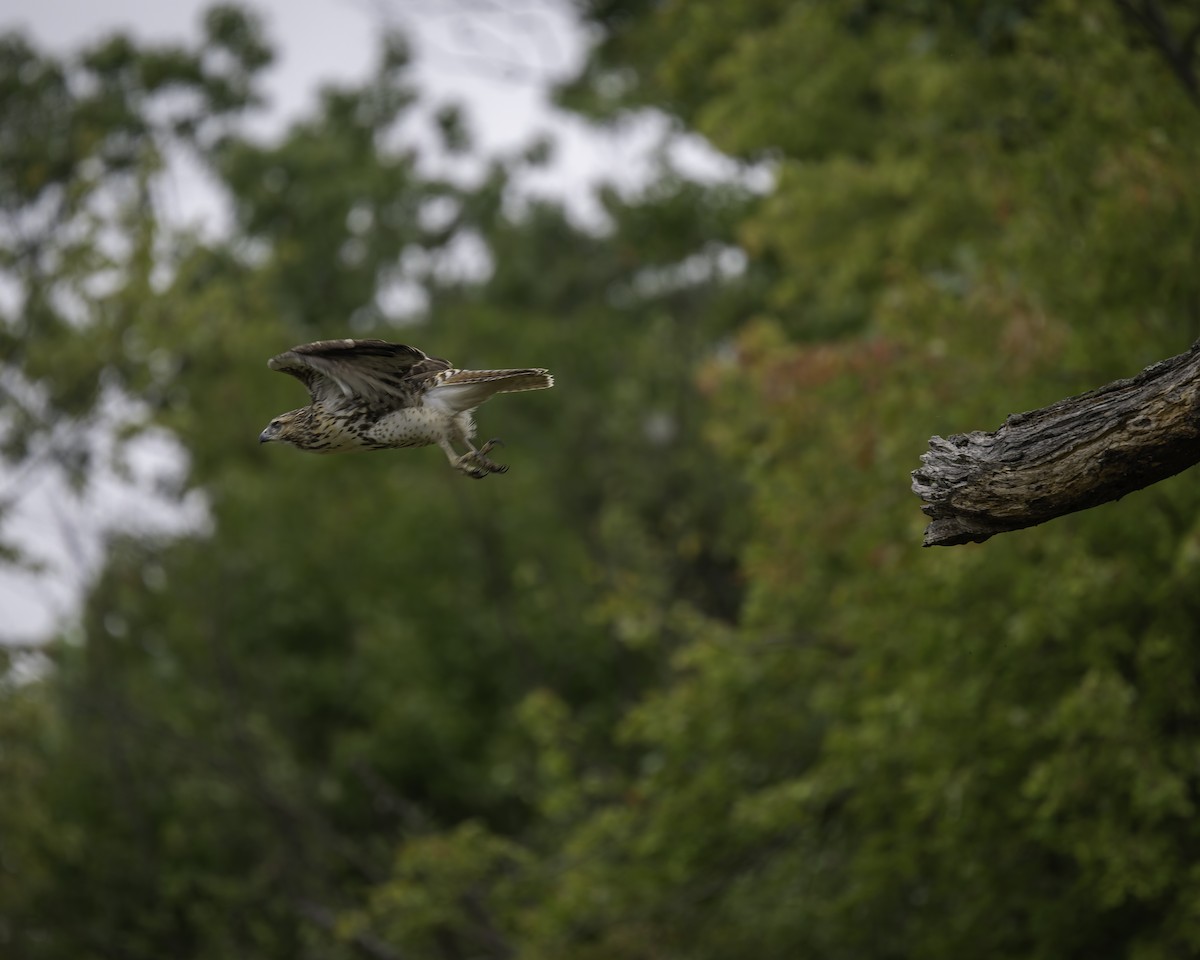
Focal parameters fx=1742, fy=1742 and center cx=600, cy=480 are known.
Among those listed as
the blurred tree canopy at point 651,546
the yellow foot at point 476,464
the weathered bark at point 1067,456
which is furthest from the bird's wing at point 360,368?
the blurred tree canopy at point 651,546

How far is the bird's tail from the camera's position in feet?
18.2

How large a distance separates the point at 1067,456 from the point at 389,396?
7.37ft

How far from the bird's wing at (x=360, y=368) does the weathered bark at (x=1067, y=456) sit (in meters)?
1.72

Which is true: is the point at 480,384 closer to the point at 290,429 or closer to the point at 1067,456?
the point at 290,429

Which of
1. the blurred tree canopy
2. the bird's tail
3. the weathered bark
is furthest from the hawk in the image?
the blurred tree canopy

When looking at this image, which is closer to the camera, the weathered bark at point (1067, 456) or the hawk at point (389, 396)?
the weathered bark at point (1067, 456)

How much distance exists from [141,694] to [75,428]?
551 cm

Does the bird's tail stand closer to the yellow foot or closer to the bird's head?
the yellow foot

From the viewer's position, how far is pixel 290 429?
5.96 meters

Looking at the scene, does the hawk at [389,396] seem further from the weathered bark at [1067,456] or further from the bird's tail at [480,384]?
the weathered bark at [1067,456]

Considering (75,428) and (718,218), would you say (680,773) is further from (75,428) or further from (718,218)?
(718,218)

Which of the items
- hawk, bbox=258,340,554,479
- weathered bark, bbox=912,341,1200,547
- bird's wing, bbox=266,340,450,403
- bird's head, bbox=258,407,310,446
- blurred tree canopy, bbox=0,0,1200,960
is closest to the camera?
weathered bark, bbox=912,341,1200,547

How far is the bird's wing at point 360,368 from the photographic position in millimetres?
5469

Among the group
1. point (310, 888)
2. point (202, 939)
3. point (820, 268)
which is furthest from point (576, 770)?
point (820, 268)
